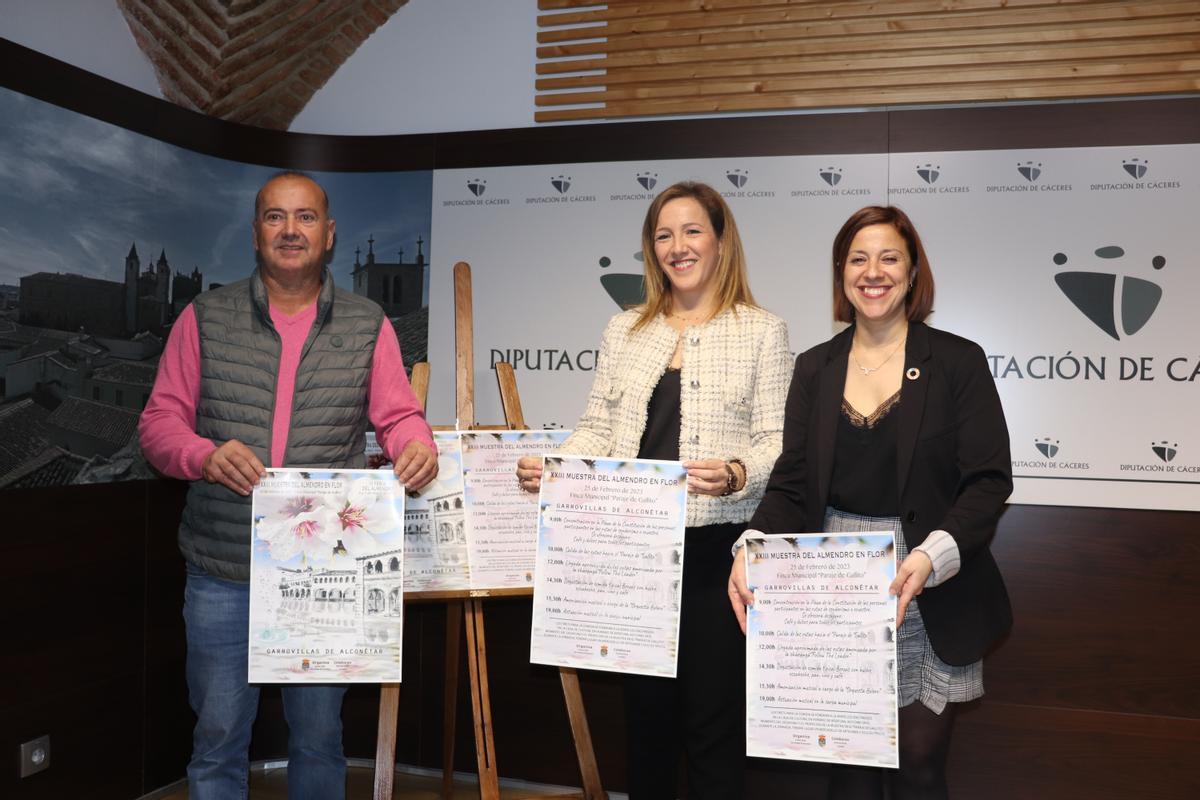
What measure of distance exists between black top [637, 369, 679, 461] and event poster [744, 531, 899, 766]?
1.62ft

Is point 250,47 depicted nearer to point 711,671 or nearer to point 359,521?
point 359,521

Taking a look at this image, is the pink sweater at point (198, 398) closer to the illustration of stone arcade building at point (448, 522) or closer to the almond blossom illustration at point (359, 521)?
the almond blossom illustration at point (359, 521)

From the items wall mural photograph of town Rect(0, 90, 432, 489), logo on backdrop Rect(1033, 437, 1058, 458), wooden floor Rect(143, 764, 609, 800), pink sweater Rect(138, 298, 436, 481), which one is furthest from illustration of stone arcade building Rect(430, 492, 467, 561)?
logo on backdrop Rect(1033, 437, 1058, 458)

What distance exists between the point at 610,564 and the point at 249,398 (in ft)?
3.56

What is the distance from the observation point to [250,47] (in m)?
4.39

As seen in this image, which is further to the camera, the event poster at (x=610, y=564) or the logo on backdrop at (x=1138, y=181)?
the logo on backdrop at (x=1138, y=181)

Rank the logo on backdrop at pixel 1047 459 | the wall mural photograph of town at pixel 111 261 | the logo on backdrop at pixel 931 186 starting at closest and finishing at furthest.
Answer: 1. the wall mural photograph of town at pixel 111 261
2. the logo on backdrop at pixel 1047 459
3. the logo on backdrop at pixel 931 186


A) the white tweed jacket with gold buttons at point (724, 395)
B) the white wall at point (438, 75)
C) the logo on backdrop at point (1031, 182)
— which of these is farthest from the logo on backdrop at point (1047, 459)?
the white wall at point (438, 75)

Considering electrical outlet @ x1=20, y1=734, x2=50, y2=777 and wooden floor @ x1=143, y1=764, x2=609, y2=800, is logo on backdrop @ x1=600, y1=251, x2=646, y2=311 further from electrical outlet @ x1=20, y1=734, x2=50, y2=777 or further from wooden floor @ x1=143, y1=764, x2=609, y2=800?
electrical outlet @ x1=20, y1=734, x2=50, y2=777

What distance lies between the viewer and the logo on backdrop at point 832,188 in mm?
3916

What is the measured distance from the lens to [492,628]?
423 cm

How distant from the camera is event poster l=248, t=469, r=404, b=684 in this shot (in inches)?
101

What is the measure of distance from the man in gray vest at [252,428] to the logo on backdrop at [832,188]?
6.63 feet

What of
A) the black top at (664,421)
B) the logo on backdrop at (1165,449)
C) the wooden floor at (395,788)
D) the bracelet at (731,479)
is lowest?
the wooden floor at (395,788)
